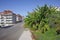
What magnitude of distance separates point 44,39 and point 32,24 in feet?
71.2

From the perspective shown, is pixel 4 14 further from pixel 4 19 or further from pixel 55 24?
pixel 55 24

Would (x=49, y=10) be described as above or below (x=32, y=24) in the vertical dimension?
above

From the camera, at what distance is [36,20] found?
32250 mm

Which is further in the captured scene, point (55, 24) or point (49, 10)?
point (49, 10)

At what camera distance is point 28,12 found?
3697 centimetres

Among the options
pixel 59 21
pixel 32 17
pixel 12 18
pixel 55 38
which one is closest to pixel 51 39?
pixel 55 38

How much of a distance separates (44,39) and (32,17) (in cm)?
1966

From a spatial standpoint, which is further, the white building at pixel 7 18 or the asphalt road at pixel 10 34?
the white building at pixel 7 18

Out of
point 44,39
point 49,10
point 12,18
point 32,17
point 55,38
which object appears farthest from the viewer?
point 12,18

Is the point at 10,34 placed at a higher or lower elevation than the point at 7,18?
lower

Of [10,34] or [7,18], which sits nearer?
[10,34]

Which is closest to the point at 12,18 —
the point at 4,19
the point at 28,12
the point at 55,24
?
the point at 4,19

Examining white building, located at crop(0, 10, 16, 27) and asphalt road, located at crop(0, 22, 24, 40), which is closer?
asphalt road, located at crop(0, 22, 24, 40)

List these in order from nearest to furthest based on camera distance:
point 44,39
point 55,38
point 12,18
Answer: point 55,38, point 44,39, point 12,18
